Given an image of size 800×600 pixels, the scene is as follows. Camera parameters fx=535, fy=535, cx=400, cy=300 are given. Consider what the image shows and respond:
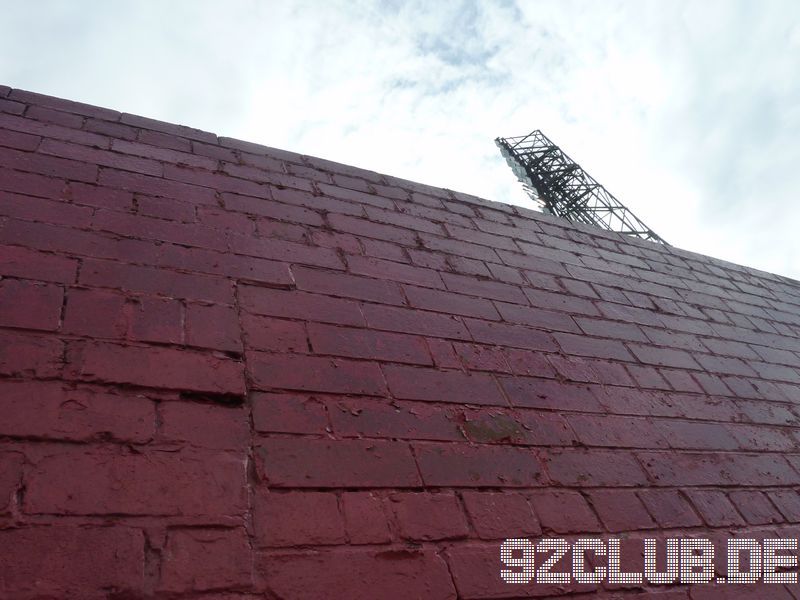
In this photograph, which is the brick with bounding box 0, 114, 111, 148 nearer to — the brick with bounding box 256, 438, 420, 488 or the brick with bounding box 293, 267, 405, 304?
the brick with bounding box 293, 267, 405, 304

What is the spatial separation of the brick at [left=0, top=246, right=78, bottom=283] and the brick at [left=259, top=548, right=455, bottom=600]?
2.55ft

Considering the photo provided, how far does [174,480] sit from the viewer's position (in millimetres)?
904

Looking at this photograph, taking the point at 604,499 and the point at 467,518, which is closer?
the point at 467,518

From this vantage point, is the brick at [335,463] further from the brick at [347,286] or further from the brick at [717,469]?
the brick at [717,469]

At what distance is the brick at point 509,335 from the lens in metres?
1.64

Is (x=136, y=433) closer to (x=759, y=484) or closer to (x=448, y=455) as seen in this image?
(x=448, y=455)

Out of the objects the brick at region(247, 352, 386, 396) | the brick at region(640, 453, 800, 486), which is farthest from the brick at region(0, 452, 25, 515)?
the brick at region(640, 453, 800, 486)

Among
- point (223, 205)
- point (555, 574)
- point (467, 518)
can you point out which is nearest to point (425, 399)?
point (467, 518)

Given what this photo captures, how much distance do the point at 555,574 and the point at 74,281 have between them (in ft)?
3.90

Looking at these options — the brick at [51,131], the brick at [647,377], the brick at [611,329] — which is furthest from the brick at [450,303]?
the brick at [51,131]

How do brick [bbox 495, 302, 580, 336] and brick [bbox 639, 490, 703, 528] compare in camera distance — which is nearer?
brick [bbox 639, 490, 703, 528]

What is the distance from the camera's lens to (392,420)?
1212mm

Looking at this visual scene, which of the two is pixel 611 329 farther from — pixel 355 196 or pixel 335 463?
pixel 335 463

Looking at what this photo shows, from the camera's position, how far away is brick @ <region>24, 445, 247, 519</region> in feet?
2.70
